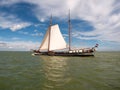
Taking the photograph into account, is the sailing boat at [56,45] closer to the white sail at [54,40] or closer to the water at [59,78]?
the white sail at [54,40]

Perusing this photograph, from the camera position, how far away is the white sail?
73.8m

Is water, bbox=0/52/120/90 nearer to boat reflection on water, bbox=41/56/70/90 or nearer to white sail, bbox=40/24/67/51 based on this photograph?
boat reflection on water, bbox=41/56/70/90

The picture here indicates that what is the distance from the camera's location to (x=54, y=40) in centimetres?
7450

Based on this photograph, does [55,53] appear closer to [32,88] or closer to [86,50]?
[86,50]

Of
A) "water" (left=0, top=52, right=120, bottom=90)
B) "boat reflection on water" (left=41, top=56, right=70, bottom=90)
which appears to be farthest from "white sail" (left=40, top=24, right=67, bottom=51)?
"boat reflection on water" (left=41, top=56, right=70, bottom=90)

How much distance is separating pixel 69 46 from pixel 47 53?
11620mm

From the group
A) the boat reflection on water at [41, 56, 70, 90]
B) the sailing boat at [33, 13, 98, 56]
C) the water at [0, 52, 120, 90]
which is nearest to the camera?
the water at [0, 52, 120, 90]

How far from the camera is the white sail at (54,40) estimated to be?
242ft

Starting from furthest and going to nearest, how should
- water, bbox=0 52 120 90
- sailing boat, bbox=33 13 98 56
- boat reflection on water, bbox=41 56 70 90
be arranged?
sailing boat, bbox=33 13 98 56 → boat reflection on water, bbox=41 56 70 90 → water, bbox=0 52 120 90

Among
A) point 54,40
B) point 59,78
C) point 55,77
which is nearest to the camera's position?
point 59,78

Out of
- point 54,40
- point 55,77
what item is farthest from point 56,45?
point 55,77

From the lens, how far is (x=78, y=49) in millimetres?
73938

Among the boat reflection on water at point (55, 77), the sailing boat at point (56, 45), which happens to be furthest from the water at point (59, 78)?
the sailing boat at point (56, 45)

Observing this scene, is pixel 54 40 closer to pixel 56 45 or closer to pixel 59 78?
pixel 56 45
